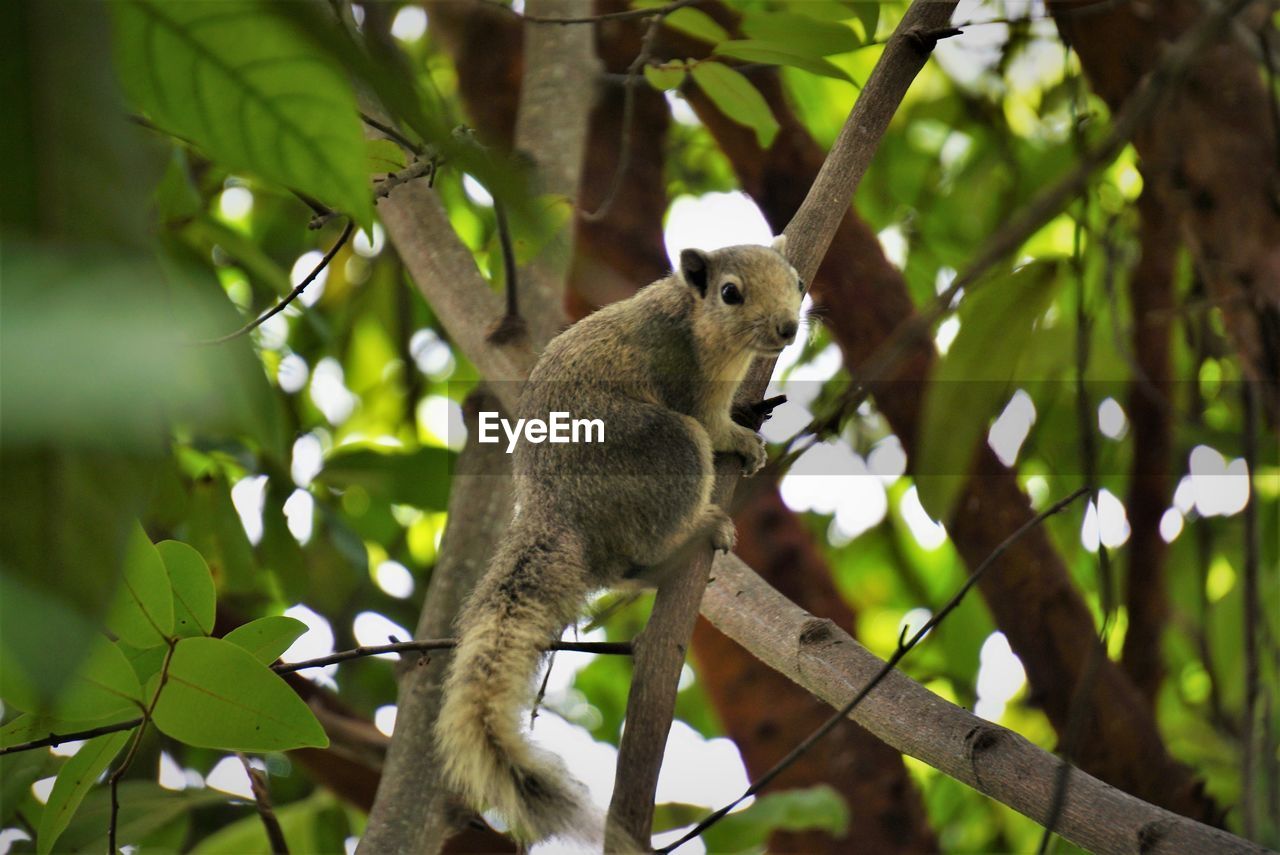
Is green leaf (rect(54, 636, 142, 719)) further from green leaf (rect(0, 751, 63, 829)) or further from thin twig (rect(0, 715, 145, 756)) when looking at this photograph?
green leaf (rect(0, 751, 63, 829))

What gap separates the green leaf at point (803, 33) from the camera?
1.57m

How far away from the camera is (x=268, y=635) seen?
4.08ft

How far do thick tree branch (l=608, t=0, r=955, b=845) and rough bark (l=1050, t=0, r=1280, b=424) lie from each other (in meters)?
1.01

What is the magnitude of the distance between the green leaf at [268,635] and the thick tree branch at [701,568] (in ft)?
1.27

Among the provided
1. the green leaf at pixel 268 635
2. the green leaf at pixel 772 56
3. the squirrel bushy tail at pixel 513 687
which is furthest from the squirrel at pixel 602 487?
the green leaf at pixel 268 635

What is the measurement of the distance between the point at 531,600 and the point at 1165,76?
1.24 meters

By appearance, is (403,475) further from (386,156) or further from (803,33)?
(803,33)

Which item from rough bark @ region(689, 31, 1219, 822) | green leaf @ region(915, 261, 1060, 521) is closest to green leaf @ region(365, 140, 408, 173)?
green leaf @ region(915, 261, 1060, 521)

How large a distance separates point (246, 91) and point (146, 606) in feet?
2.33

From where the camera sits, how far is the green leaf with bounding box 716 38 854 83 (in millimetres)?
1509

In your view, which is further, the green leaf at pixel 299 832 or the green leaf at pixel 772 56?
the green leaf at pixel 299 832

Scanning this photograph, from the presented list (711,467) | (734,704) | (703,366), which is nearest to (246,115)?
(711,467)

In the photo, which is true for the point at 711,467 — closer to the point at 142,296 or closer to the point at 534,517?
the point at 534,517

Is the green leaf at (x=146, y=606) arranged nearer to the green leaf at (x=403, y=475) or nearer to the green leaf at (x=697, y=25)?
the green leaf at (x=697, y=25)
